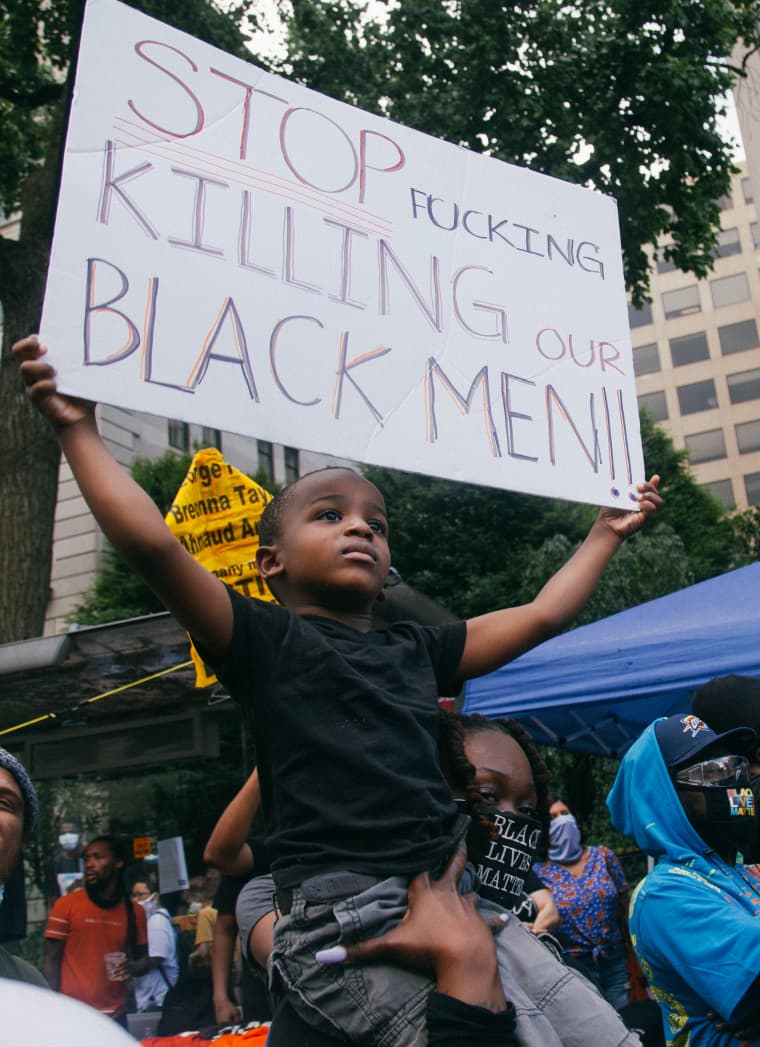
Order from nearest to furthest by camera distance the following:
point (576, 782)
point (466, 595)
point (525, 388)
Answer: point (525, 388), point (576, 782), point (466, 595)

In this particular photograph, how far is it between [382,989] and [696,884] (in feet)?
4.74

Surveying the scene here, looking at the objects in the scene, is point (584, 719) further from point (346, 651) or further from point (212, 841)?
point (346, 651)

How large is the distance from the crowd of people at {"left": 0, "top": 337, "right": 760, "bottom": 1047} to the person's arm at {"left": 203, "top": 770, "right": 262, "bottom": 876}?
86 centimetres

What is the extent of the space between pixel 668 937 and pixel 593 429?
1.30 m

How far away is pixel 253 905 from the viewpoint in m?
2.96

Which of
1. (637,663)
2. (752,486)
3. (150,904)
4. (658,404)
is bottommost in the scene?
(150,904)

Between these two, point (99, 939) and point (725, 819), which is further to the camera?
point (99, 939)

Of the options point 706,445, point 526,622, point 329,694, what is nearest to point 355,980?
point 329,694

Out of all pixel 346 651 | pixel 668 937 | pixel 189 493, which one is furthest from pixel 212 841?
pixel 189 493

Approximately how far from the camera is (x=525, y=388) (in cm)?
240

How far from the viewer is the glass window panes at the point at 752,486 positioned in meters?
55.7

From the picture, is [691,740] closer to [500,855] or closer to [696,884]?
[696,884]

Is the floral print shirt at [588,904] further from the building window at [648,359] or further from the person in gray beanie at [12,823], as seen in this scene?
the building window at [648,359]

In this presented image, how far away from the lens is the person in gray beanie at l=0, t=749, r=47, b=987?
2.30 metres
